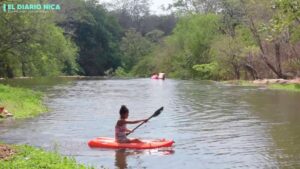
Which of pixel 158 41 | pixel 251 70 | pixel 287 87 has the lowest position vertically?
pixel 287 87

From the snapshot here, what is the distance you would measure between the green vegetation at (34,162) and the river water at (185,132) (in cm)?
154

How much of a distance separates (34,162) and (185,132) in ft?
26.3

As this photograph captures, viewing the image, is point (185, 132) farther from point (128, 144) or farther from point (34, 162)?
point (34, 162)

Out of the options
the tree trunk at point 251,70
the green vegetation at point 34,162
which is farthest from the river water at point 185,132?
the tree trunk at point 251,70

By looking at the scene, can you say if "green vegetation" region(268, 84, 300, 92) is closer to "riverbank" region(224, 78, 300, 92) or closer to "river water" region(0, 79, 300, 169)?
"riverbank" region(224, 78, 300, 92)

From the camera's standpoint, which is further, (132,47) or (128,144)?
(132,47)

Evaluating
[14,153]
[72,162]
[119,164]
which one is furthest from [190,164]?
[14,153]

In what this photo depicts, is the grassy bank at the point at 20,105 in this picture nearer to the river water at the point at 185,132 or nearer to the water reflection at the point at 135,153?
the river water at the point at 185,132

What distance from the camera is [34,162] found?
9.96m

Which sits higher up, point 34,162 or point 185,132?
point 34,162

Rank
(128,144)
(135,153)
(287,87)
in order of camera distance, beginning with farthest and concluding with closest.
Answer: (287,87) < (128,144) < (135,153)

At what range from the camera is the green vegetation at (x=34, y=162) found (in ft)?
31.3

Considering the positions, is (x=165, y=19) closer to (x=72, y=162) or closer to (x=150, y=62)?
(x=150, y=62)

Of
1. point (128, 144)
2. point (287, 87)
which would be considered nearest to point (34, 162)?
point (128, 144)
